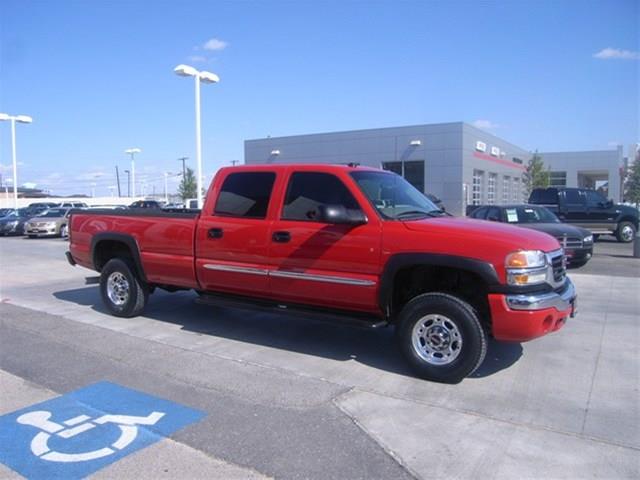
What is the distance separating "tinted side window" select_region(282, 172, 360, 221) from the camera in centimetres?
562

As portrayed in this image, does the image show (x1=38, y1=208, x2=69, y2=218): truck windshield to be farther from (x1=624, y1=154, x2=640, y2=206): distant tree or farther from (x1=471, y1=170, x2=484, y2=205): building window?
(x1=624, y1=154, x2=640, y2=206): distant tree

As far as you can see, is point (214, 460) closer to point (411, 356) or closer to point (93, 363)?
point (411, 356)

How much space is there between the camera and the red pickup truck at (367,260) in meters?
4.71

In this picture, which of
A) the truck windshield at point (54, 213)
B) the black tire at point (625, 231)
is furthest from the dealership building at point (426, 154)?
the truck windshield at point (54, 213)

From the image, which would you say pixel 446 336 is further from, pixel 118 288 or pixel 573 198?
pixel 573 198

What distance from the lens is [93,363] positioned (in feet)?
18.2

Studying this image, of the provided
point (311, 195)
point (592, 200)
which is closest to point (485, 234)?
point (311, 195)

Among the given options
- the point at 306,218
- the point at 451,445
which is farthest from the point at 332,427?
the point at 306,218

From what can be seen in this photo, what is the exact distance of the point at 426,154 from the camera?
1515 inches

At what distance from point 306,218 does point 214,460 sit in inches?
111

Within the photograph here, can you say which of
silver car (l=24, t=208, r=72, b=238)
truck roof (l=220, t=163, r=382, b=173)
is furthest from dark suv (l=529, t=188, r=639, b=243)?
silver car (l=24, t=208, r=72, b=238)

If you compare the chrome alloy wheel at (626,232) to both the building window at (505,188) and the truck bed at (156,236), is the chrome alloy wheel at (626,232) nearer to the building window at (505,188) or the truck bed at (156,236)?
the truck bed at (156,236)

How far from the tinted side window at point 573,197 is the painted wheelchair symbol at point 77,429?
17248mm

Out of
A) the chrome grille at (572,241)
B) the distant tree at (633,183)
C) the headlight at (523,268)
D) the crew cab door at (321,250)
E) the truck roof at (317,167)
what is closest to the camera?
the headlight at (523,268)
